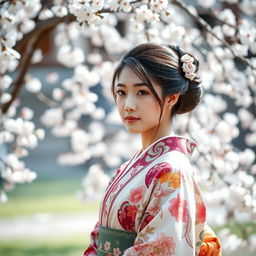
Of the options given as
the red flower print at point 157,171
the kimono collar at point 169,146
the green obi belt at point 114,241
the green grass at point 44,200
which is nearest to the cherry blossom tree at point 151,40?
the kimono collar at point 169,146

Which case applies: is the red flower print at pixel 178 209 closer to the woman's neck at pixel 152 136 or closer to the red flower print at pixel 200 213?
the red flower print at pixel 200 213

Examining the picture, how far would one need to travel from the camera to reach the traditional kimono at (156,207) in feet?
6.23

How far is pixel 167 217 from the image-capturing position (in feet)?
6.21

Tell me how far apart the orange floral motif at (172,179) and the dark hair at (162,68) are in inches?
11.0

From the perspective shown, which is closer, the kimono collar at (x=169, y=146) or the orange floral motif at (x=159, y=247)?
the orange floral motif at (x=159, y=247)

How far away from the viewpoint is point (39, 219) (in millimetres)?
6914

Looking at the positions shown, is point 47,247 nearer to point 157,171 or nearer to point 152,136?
point 152,136

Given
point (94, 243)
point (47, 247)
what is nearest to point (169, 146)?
point (94, 243)

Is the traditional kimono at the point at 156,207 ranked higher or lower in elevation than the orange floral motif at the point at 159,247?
higher

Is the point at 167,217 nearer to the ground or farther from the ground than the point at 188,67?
nearer to the ground

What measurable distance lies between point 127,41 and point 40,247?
240 centimetres

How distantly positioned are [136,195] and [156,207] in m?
0.10

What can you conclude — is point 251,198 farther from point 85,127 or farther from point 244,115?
point 85,127

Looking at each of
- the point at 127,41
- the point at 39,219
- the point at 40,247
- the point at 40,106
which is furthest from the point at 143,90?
the point at 40,106
